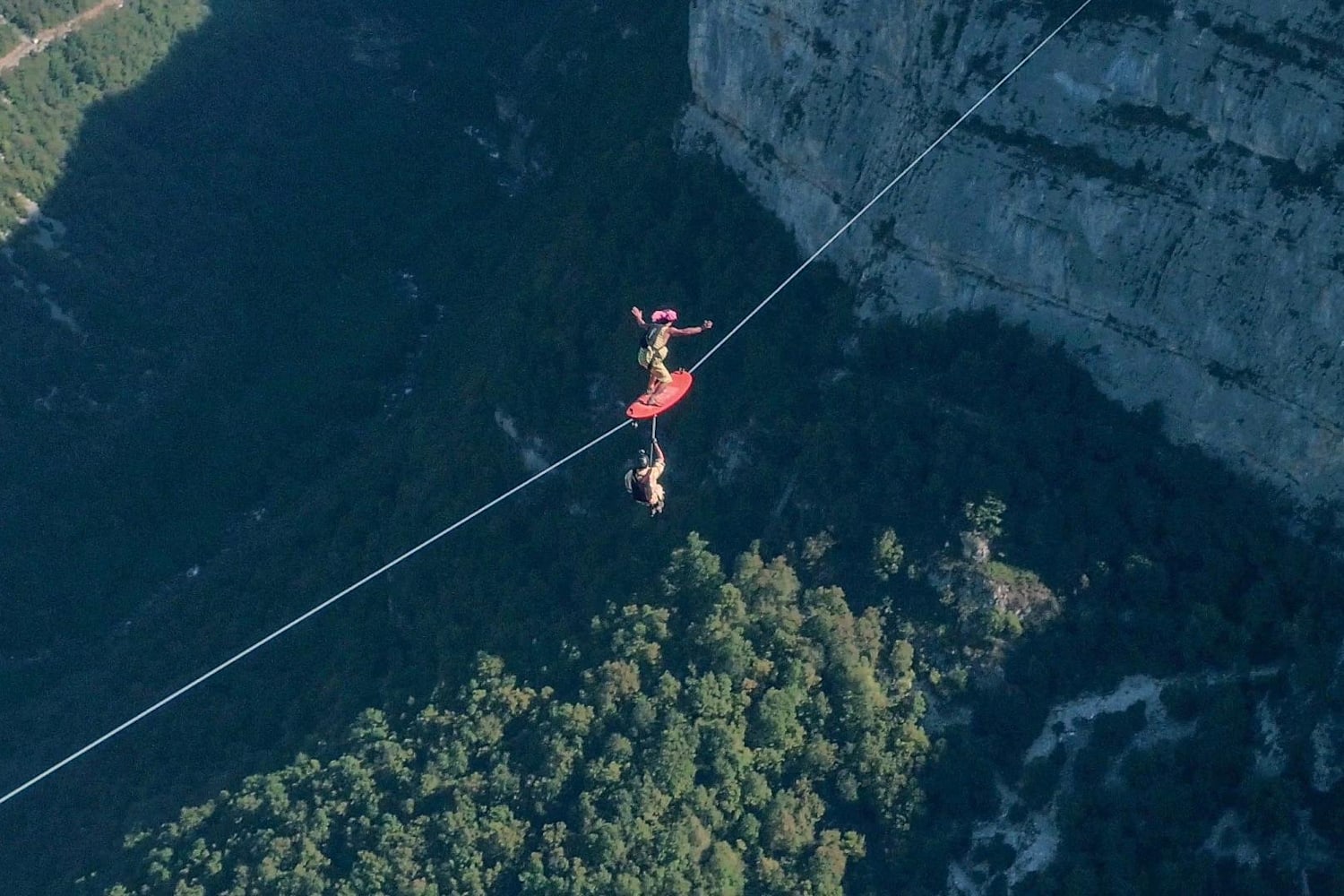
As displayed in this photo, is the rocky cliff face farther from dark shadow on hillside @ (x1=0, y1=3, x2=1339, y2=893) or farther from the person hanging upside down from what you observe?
the person hanging upside down

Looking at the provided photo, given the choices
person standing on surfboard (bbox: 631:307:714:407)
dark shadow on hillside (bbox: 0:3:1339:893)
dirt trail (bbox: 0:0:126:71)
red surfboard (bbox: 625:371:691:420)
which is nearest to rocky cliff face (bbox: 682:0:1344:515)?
dark shadow on hillside (bbox: 0:3:1339:893)

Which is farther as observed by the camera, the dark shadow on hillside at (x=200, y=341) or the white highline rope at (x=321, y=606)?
the dark shadow on hillside at (x=200, y=341)

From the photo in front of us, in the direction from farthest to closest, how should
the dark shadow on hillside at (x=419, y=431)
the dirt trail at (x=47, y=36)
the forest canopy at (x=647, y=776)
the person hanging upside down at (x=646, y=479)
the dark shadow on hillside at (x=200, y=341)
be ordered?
the dirt trail at (x=47, y=36), the dark shadow on hillside at (x=200, y=341), the dark shadow on hillside at (x=419, y=431), the forest canopy at (x=647, y=776), the person hanging upside down at (x=646, y=479)

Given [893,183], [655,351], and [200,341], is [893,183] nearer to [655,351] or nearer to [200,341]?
[655,351]

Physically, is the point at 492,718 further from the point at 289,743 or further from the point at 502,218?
the point at 502,218

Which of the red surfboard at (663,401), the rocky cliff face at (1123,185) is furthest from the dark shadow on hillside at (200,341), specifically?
the rocky cliff face at (1123,185)

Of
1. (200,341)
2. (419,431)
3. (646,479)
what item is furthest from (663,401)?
(200,341)

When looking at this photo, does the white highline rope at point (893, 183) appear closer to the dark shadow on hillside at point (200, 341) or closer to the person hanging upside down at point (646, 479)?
the person hanging upside down at point (646, 479)
